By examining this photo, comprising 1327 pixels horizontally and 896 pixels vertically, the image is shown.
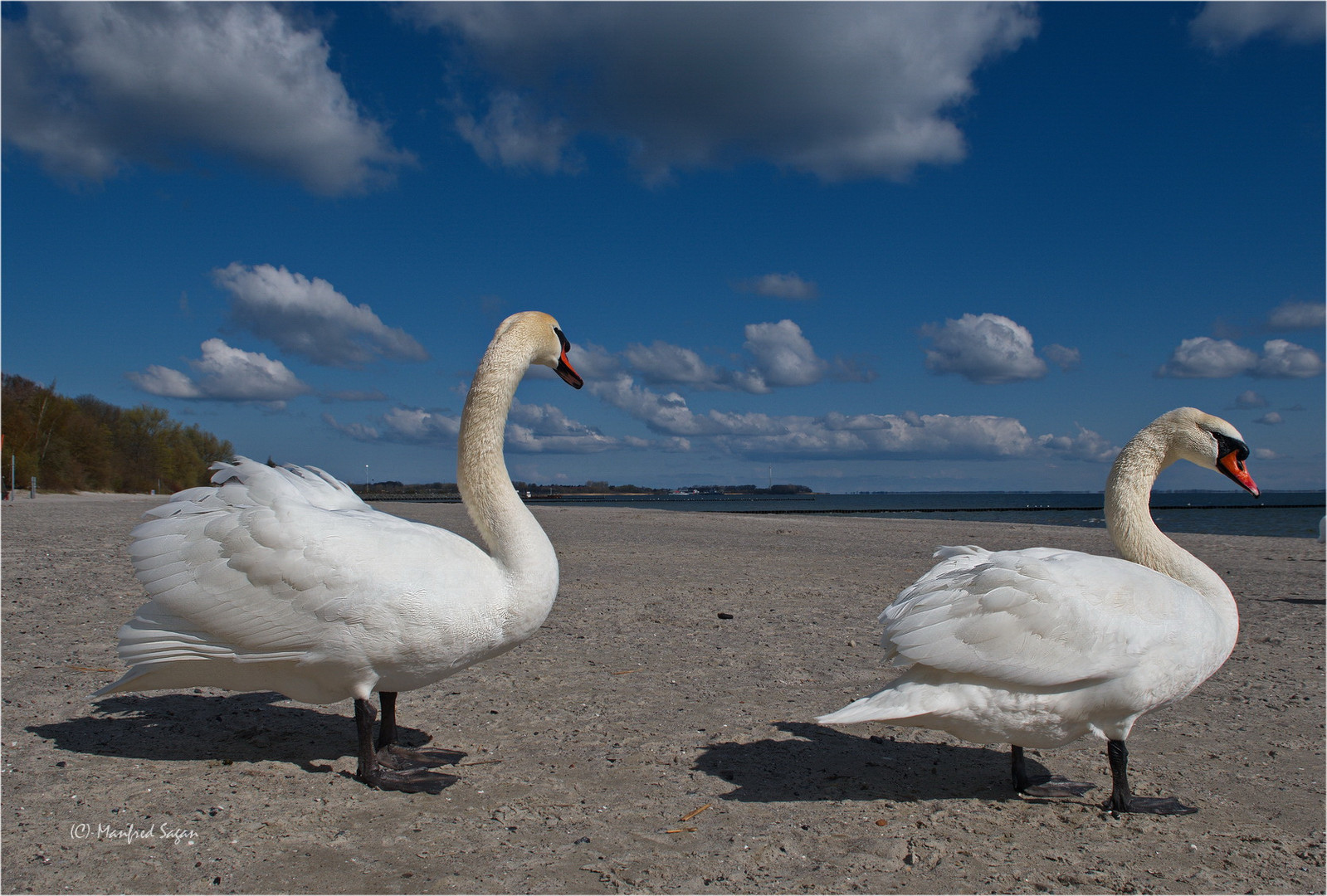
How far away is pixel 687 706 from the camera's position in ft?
16.9

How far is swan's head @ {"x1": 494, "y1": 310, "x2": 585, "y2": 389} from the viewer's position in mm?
4500

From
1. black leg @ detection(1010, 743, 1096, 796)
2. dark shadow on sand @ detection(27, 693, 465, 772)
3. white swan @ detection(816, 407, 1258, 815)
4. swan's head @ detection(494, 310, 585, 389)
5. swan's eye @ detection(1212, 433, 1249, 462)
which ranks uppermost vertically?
swan's head @ detection(494, 310, 585, 389)

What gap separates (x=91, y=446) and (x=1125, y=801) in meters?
69.7

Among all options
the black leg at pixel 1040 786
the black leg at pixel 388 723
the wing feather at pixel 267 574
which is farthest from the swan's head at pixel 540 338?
the black leg at pixel 1040 786

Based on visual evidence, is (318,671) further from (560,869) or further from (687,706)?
(687,706)

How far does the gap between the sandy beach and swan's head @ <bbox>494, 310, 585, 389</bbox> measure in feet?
7.11

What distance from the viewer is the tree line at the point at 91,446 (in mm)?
48781

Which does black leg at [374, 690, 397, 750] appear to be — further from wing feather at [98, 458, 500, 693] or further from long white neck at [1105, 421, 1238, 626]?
long white neck at [1105, 421, 1238, 626]

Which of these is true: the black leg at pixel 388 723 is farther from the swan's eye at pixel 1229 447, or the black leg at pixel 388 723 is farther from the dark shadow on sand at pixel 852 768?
the swan's eye at pixel 1229 447

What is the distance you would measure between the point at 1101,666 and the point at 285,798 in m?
3.71

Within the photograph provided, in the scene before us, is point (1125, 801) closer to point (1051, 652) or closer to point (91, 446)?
point (1051, 652)

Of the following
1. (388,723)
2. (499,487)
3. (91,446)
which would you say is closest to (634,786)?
(388,723)

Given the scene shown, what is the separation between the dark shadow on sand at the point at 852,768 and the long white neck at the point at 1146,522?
129 centimetres

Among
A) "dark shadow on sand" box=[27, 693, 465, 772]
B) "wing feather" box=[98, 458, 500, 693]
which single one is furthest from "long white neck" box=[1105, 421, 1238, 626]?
"dark shadow on sand" box=[27, 693, 465, 772]
